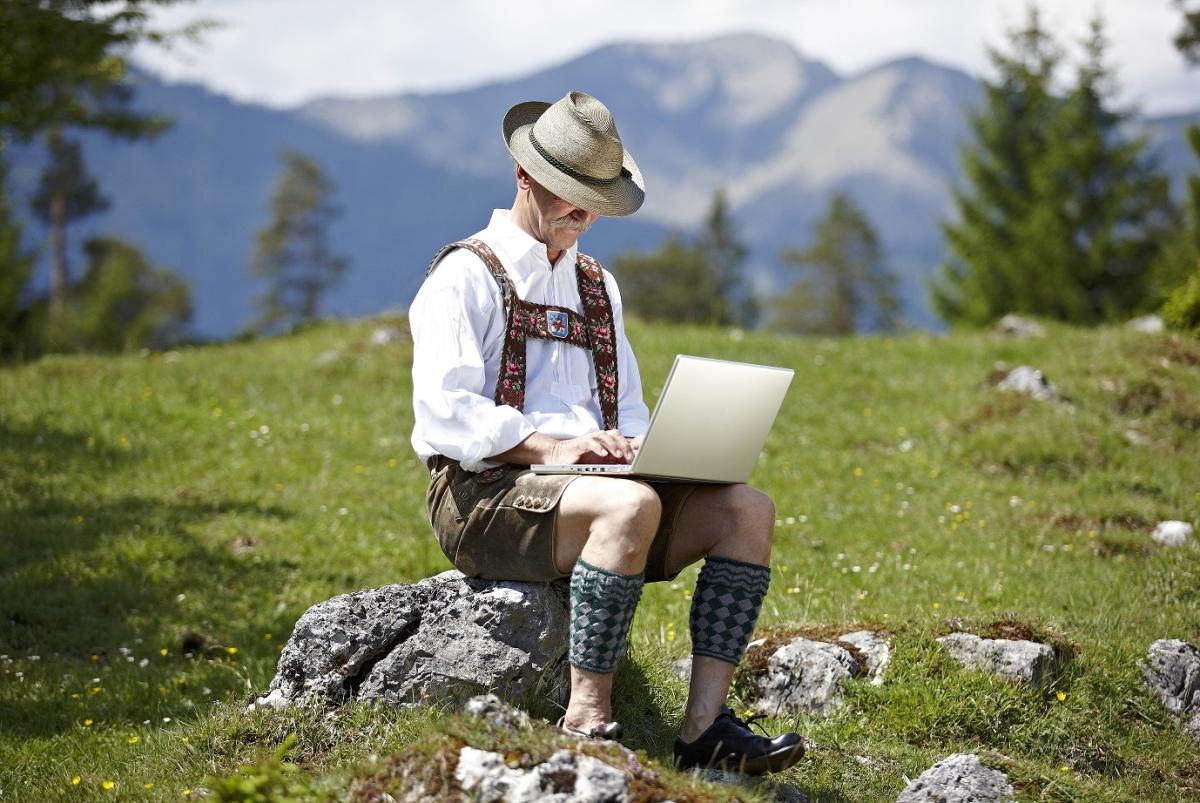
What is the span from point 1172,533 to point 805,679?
4.20 metres

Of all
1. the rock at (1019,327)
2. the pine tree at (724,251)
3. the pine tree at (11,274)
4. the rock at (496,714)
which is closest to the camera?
the rock at (496,714)

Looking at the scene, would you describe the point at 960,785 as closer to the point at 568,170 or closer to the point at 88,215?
the point at 568,170

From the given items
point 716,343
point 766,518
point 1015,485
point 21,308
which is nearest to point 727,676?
point 766,518

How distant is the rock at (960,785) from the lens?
15.3ft

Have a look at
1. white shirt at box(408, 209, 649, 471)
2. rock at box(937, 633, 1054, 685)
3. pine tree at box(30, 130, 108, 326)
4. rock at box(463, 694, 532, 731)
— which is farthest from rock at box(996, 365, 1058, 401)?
pine tree at box(30, 130, 108, 326)

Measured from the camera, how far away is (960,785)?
15.4 ft

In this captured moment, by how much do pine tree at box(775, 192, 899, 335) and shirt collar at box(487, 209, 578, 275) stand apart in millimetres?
77907

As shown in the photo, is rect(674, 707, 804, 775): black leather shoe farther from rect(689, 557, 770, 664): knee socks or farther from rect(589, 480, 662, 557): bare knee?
rect(589, 480, 662, 557): bare knee

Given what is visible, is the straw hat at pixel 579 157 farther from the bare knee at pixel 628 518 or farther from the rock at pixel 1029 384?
the rock at pixel 1029 384

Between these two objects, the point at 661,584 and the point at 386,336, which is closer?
the point at 661,584

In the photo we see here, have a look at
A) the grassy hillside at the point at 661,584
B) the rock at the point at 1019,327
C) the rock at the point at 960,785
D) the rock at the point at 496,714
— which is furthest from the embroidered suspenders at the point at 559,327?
the rock at the point at 1019,327

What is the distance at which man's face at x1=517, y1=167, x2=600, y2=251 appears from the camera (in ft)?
16.8

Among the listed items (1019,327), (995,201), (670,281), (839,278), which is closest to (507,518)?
(1019,327)

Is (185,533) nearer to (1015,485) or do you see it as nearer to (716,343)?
(1015,485)
